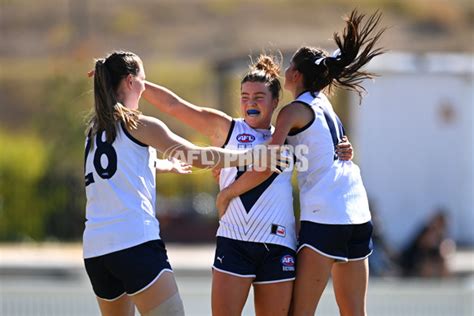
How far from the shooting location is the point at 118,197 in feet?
16.9

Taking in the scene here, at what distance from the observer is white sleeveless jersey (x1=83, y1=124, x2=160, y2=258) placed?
5.14 m

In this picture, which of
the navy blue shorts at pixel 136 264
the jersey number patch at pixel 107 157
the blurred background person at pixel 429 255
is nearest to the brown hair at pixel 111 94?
the jersey number patch at pixel 107 157

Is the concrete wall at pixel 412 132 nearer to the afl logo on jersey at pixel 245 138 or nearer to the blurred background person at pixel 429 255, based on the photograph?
the blurred background person at pixel 429 255

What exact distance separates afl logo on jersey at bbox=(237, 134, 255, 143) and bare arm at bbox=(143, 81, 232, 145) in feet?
0.35

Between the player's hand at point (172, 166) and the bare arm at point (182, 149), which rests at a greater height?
the bare arm at point (182, 149)

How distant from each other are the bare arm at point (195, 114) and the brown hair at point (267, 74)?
0.28 meters

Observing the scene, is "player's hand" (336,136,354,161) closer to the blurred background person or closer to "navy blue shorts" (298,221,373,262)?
"navy blue shorts" (298,221,373,262)

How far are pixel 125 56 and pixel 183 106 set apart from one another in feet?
A: 2.40

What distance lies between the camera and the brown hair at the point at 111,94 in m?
5.17

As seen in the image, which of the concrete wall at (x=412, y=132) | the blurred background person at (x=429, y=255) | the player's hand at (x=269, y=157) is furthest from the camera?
the concrete wall at (x=412, y=132)

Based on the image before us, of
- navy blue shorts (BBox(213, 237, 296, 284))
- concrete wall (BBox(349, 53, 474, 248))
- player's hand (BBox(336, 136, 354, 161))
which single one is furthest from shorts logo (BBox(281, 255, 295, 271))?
concrete wall (BBox(349, 53, 474, 248))

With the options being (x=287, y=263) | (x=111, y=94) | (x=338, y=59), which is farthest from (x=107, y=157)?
(x=338, y=59)

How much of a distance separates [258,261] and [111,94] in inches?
48.7

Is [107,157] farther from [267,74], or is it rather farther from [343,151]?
Result: [343,151]
